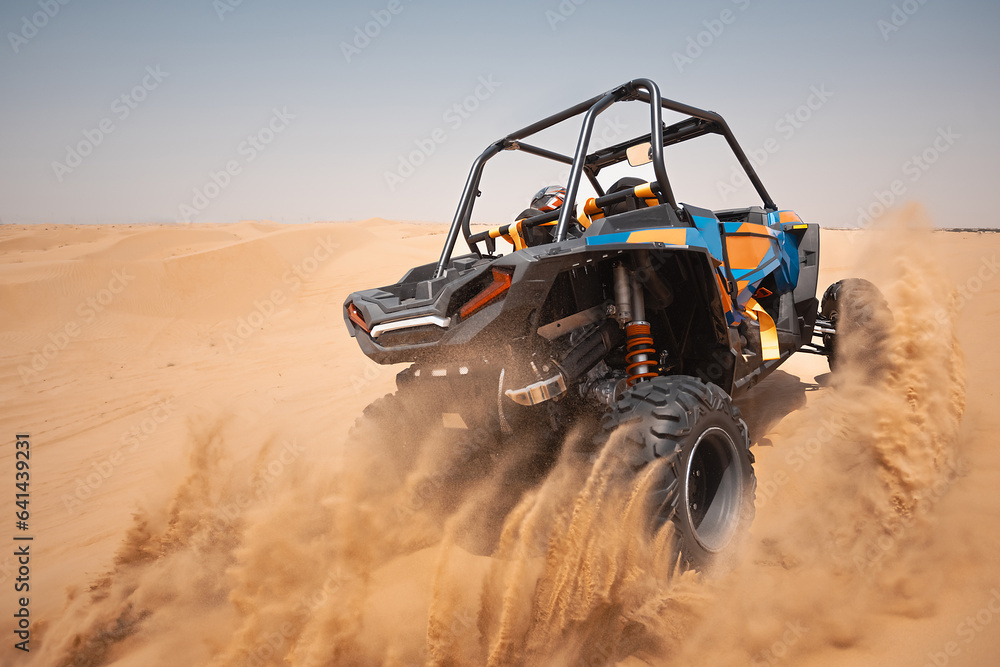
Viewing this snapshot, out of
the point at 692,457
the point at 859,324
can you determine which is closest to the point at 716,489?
the point at 692,457

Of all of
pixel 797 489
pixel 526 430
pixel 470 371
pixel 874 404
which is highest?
pixel 470 371

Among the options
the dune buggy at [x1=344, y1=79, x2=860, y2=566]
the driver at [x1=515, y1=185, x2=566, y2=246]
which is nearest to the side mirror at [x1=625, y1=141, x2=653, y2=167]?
the dune buggy at [x1=344, y1=79, x2=860, y2=566]

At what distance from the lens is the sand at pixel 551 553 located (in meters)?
2.16

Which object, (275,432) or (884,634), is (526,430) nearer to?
(884,634)

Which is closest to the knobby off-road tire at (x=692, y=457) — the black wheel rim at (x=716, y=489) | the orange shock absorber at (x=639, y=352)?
the black wheel rim at (x=716, y=489)

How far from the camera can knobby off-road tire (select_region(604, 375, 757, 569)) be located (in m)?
2.25

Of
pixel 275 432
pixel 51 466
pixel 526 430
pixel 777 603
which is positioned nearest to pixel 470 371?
pixel 526 430

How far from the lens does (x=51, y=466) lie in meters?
5.00

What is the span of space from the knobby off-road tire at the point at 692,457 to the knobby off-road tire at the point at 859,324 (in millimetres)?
1871

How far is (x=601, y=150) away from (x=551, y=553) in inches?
132

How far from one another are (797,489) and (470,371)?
211cm

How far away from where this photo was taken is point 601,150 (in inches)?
179

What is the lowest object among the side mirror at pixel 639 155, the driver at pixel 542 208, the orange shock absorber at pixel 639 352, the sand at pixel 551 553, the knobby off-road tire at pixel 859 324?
the sand at pixel 551 553

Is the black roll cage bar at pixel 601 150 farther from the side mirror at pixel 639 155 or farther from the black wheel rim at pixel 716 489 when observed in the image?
the black wheel rim at pixel 716 489
